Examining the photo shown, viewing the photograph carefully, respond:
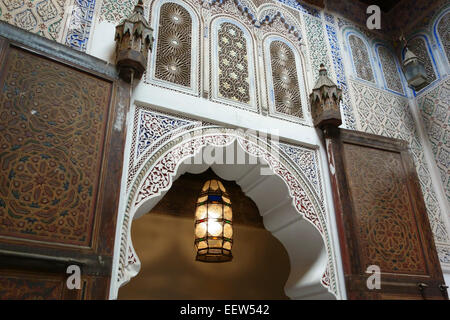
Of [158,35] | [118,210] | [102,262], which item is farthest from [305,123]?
[102,262]

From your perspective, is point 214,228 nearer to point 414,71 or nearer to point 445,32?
point 414,71

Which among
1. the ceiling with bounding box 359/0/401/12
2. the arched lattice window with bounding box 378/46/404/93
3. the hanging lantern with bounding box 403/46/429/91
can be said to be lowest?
the hanging lantern with bounding box 403/46/429/91

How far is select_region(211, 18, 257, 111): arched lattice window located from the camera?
11.0 feet

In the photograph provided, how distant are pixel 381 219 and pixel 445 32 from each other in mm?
2608

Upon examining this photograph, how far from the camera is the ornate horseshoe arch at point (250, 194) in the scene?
8.62ft

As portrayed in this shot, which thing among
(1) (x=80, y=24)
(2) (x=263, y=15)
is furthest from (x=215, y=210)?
(2) (x=263, y=15)

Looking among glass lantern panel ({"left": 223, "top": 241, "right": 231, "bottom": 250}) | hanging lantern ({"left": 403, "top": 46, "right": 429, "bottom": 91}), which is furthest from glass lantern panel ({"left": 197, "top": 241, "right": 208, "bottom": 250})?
hanging lantern ({"left": 403, "top": 46, "right": 429, "bottom": 91})

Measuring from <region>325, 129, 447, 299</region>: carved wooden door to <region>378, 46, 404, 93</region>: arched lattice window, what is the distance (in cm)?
113

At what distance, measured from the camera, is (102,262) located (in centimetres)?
220

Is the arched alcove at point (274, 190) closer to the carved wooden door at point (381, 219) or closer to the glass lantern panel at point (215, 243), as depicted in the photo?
the carved wooden door at point (381, 219)

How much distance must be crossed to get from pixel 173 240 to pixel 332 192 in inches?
86.5

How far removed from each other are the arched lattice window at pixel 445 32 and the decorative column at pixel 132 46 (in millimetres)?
3425

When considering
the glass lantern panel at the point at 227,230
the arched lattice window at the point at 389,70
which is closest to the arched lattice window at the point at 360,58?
the arched lattice window at the point at 389,70

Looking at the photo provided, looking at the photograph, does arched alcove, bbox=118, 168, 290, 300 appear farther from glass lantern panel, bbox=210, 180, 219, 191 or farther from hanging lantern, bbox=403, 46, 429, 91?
hanging lantern, bbox=403, 46, 429, 91
